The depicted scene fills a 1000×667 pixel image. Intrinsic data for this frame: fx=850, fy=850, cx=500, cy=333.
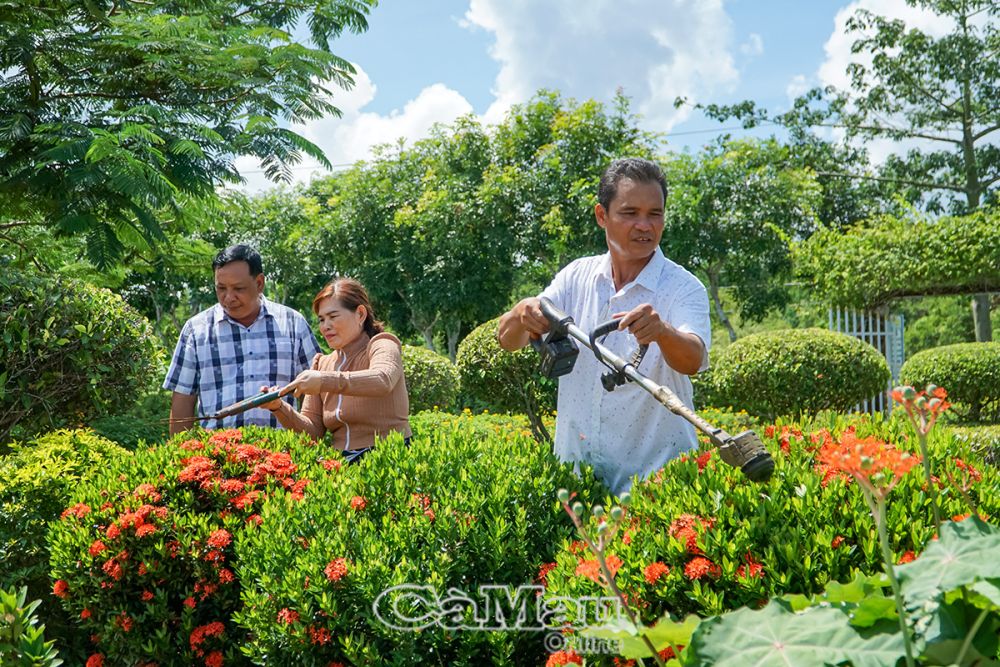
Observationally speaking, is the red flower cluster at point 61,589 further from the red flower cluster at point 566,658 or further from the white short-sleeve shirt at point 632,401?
the red flower cluster at point 566,658

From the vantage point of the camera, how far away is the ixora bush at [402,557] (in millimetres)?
2326

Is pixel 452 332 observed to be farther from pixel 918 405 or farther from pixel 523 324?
pixel 918 405

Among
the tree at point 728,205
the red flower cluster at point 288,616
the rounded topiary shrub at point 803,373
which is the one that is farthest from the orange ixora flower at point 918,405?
the tree at point 728,205

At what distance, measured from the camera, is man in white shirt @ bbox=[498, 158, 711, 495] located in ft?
9.10

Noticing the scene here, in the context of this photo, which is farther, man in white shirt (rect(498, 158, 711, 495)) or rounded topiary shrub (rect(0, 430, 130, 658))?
rounded topiary shrub (rect(0, 430, 130, 658))

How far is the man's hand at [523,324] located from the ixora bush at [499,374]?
602 cm

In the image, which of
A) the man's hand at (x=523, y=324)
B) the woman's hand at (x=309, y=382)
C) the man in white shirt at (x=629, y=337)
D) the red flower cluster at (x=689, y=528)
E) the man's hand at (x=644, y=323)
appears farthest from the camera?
the woman's hand at (x=309, y=382)

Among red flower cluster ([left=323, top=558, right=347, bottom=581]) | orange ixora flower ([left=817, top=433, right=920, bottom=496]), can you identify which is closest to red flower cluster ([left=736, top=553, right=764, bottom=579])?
orange ixora flower ([left=817, top=433, right=920, bottom=496])

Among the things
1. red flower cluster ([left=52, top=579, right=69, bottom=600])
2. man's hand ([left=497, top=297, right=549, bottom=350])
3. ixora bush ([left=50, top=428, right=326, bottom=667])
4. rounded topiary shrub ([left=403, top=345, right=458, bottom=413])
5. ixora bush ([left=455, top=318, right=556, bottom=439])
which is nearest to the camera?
man's hand ([left=497, top=297, right=549, bottom=350])

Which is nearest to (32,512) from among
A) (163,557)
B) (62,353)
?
(163,557)

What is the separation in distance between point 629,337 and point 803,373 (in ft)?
25.8

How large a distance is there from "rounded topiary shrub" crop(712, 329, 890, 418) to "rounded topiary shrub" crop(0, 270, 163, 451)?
6.98 meters

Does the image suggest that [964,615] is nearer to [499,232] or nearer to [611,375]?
[611,375]

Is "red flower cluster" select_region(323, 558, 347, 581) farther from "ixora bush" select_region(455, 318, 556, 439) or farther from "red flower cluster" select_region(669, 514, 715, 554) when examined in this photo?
"ixora bush" select_region(455, 318, 556, 439)
